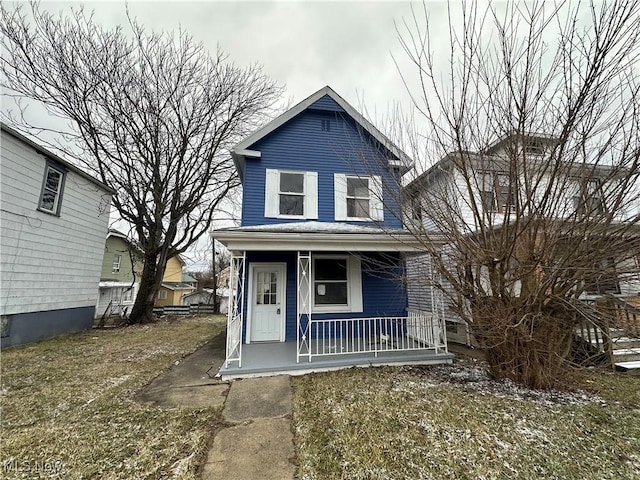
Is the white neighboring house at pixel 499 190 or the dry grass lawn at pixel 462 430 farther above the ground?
the white neighboring house at pixel 499 190

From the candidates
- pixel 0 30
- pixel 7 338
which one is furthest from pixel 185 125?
pixel 7 338

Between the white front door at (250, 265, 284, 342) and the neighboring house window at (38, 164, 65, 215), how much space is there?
8170 millimetres

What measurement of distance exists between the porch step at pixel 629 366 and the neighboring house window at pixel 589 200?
15.2 feet

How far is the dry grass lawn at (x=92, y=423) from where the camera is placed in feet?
9.50

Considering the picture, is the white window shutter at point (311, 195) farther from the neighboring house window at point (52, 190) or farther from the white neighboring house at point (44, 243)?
the neighboring house window at point (52, 190)

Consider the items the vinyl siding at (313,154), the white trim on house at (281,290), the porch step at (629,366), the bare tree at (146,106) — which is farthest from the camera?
the bare tree at (146,106)

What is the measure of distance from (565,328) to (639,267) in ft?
4.70

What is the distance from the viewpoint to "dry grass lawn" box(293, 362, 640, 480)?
112 inches

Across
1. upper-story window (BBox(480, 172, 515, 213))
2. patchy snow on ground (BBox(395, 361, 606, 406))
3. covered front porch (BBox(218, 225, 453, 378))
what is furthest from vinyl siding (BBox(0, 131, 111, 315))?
upper-story window (BBox(480, 172, 515, 213))

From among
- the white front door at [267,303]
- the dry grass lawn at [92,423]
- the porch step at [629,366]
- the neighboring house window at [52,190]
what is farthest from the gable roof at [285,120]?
the porch step at [629,366]

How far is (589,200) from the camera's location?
421cm

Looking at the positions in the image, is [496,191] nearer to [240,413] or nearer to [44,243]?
[240,413]

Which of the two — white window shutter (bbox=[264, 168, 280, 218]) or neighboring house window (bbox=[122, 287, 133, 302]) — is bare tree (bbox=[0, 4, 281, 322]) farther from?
neighboring house window (bbox=[122, 287, 133, 302])

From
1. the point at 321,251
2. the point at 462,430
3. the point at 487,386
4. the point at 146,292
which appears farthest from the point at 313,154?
the point at 146,292
